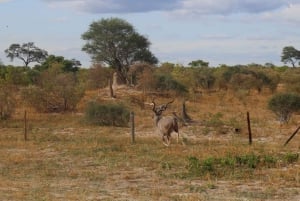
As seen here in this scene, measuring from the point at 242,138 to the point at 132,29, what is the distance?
102ft

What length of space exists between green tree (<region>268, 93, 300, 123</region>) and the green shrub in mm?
7820

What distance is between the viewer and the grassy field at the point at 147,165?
12000 millimetres

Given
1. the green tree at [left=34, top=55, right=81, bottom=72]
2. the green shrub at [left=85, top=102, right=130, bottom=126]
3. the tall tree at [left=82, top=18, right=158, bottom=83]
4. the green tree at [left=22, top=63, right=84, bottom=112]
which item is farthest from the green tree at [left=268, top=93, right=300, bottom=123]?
the green tree at [left=34, top=55, right=81, bottom=72]

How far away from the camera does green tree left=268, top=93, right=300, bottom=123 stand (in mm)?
30205

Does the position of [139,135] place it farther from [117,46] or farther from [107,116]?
[117,46]

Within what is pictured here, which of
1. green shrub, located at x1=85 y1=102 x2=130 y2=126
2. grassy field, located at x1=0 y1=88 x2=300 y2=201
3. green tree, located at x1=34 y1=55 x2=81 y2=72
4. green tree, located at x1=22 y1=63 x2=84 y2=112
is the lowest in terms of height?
grassy field, located at x1=0 y1=88 x2=300 y2=201

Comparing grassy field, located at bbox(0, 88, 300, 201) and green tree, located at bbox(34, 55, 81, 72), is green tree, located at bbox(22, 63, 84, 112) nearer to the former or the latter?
grassy field, located at bbox(0, 88, 300, 201)

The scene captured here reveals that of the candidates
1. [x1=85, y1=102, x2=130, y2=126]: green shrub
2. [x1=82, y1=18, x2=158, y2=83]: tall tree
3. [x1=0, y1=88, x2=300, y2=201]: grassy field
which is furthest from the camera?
[x1=82, y1=18, x2=158, y2=83]: tall tree

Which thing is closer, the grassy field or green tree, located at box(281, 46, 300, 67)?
the grassy field

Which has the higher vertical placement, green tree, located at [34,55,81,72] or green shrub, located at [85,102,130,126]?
green tree, located at [34,55,81,72]

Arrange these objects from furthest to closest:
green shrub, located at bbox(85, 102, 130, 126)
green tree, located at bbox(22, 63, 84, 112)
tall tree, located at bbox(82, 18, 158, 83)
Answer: tall tree, located at bbox(82, 18, 158, 83)
green tree, located at bbox(22, 63, 84, 112)
green shrub, located at bbox(85, 102, 130, 126)

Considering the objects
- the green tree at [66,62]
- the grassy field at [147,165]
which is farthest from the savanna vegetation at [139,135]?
the green tree at [66,62]

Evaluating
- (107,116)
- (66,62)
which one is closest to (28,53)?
(66,62)

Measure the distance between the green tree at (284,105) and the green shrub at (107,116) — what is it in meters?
7.82
